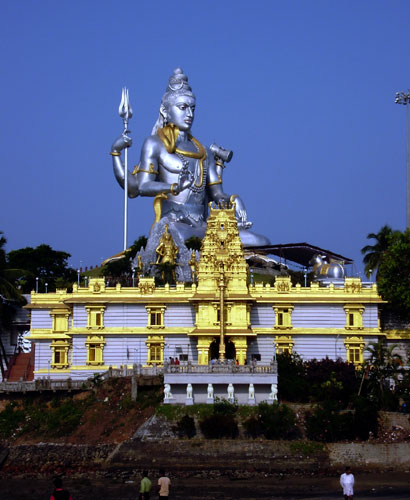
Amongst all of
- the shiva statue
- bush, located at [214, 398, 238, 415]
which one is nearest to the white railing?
bush, located at [214, 398, 238, 415]

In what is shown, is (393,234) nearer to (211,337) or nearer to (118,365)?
(211,337)

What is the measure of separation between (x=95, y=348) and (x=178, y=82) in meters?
25.0

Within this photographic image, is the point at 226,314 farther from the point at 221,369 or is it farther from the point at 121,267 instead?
the point at 121,267

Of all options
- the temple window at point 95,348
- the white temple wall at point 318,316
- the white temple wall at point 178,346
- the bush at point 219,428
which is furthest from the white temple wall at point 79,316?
the bush at point 219,428

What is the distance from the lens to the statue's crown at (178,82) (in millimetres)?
76000

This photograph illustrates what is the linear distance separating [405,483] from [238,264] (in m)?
18.4

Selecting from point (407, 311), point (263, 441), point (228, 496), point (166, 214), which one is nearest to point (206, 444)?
point (263, 441)

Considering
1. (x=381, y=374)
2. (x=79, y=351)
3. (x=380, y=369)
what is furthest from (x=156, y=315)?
(x=381, y=374)

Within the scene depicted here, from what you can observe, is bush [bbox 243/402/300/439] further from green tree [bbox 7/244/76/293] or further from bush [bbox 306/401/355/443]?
green tree [bbox 7/244/76/293]

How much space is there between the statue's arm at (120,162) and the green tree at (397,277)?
20.9 metres

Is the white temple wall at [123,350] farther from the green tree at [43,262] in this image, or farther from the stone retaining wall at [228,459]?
the green tree at [43,262]

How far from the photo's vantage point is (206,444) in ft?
153

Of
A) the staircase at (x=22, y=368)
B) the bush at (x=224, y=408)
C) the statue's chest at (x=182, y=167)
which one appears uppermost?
the statue's chest at (x=182, y=167)

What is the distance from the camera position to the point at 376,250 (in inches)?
2616
